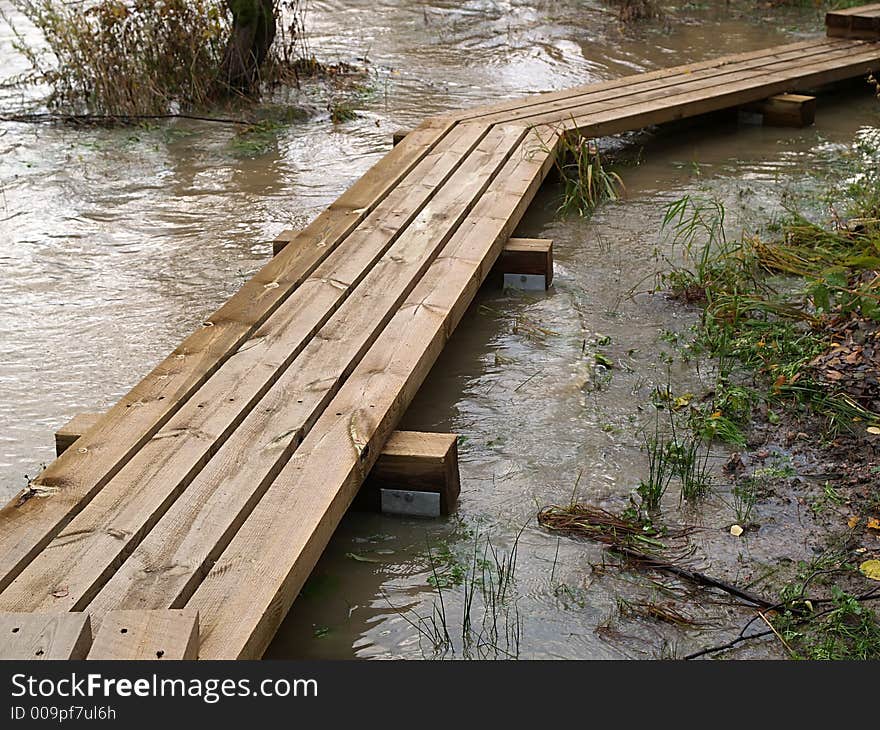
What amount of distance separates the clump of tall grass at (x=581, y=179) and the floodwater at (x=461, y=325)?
0.10 m

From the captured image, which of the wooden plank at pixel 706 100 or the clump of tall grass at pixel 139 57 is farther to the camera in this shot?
the clump of tall grass at pixel 139 57

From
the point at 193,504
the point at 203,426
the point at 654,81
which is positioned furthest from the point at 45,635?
the point at 654,81

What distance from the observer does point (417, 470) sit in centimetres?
322

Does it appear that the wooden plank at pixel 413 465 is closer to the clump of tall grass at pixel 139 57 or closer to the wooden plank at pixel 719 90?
the wooden plank at pixel 719 90

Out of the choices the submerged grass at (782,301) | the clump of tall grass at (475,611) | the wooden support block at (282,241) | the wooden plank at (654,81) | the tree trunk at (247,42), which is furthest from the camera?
the tree trunk at (247,42)

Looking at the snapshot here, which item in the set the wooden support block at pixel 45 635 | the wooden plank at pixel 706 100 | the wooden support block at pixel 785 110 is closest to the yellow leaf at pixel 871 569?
the wooden support block at pixel 45 635

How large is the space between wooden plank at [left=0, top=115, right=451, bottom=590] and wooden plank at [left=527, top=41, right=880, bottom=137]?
5.98 ft

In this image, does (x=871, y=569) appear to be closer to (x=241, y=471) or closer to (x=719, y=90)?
(x=241, y=471)

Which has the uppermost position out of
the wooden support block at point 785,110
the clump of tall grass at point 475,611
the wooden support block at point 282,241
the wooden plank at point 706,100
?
the wooden plank at point 706,100

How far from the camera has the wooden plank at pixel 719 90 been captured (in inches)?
264

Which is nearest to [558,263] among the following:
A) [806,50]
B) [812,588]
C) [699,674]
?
[812,588]

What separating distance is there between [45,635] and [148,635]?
20cm

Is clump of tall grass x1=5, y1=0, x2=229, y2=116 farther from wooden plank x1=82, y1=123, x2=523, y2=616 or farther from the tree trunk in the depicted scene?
wooden plank x1=82, y1=123, x2=523, y2=616

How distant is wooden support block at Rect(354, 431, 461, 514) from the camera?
126 inches
